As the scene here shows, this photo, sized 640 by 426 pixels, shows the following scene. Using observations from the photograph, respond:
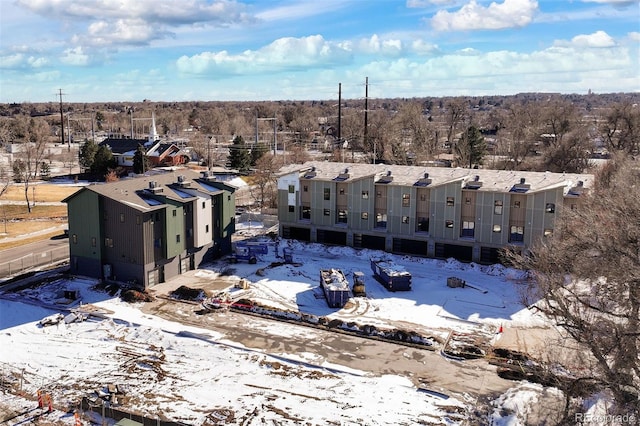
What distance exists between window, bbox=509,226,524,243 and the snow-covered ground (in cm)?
288

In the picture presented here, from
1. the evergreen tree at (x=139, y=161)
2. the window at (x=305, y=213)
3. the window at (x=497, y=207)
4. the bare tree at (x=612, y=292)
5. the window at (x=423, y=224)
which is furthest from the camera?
the evergreen tree at (x=139, y=161)

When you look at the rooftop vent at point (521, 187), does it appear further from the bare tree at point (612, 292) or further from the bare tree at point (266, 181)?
the bare tree at point (266, 181)

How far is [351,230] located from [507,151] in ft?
149

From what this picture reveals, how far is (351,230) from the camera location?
161ft

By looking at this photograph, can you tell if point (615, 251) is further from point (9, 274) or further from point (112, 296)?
point (9, 274)

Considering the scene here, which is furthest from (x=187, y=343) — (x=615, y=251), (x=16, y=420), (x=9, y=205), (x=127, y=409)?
(x=9, y=205)

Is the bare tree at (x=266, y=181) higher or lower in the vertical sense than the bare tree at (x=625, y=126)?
lower

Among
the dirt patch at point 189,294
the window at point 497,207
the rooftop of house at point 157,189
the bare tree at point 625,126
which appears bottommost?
the dirt patch at point 189,294

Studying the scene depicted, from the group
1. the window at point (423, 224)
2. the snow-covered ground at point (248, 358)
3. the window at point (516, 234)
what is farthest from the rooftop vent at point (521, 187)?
the window at point (423, 224)

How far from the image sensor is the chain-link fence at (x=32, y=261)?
43.0 m

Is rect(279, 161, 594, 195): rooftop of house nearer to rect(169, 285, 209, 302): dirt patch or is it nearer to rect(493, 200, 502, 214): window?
rect(493, 200, 502, 214): window

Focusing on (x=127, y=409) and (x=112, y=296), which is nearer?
(x=127, y=409)

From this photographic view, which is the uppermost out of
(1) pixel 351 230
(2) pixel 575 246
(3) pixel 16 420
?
(2) pixel 575 246

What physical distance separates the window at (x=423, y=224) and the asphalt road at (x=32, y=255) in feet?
96.8
